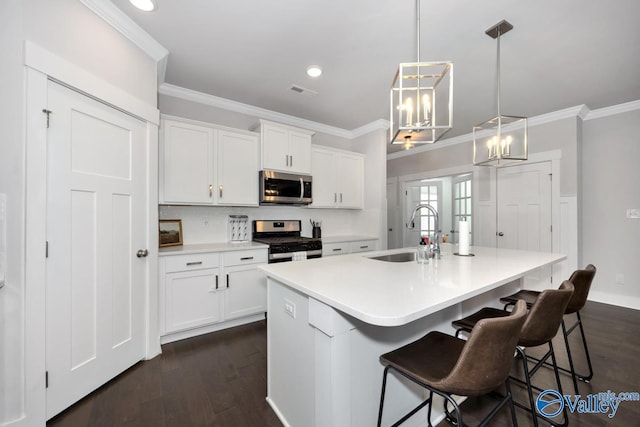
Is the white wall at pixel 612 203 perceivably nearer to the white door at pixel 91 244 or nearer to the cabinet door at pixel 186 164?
the cabinet door at pixel 186 164

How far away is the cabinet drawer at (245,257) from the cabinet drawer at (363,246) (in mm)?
1417

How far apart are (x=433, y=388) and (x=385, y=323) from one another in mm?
357

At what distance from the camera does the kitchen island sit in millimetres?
1106

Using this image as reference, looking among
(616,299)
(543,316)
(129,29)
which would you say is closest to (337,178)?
(129,29)

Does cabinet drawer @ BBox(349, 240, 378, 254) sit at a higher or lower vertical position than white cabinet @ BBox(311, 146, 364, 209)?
lower

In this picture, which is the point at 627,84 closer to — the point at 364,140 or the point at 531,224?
the point at 531,224

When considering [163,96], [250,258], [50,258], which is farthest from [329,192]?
[50,258]

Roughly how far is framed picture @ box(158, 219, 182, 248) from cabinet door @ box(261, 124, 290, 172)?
47.7 inches

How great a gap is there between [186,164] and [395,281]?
251 centimetres

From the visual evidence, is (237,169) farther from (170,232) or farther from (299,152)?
(170,232)

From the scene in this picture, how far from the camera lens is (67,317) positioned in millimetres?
1671

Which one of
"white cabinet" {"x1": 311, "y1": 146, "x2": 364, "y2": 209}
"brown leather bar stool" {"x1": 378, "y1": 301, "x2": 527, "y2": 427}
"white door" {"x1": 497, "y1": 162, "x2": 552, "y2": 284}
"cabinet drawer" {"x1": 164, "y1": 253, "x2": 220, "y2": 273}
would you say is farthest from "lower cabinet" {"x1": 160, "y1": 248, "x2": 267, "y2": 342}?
"white door" {"x1": 497, "y1": 162, "x2": 552, "y2": 284}

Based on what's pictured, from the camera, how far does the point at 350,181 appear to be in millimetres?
4332
